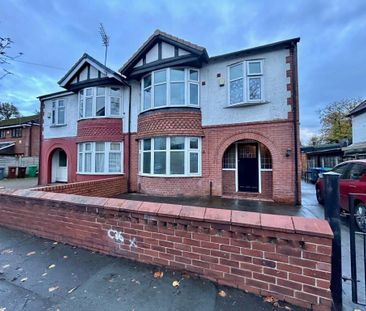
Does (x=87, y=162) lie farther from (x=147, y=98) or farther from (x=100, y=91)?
(x=147, y=98)

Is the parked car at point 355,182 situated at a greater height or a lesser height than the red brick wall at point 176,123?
lesser

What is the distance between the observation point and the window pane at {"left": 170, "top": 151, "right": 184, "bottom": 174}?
10.2 m

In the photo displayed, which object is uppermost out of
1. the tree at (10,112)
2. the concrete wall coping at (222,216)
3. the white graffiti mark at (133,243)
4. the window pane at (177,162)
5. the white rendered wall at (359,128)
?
the tree at (10,112)

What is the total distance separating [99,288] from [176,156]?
7.88m

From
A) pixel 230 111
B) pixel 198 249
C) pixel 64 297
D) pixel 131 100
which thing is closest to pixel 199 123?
pixel 230 111

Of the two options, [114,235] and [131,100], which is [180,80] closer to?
[131,100]

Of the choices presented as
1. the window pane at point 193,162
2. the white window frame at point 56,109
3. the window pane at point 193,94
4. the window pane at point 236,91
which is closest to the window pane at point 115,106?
the white window frame at point 56,109

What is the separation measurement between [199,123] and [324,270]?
8.74m

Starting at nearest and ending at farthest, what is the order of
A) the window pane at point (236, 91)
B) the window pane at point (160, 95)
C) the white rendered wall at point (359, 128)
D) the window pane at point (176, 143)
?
the window pane at point (236, 91), the window pane at point (176, 143), the window pane at point (160, 95), the white rendered wall at point (359, 128)

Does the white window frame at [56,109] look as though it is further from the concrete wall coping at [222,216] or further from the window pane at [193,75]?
the concrete wall coping at [222,216]

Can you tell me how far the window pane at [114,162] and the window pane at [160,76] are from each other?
473 centimetres

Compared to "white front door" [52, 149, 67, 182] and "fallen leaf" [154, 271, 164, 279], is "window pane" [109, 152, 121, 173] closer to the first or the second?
"white front door" [52, 149, 67, 182]

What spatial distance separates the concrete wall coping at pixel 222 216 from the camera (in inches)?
88.0

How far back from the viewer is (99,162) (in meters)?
12.4
